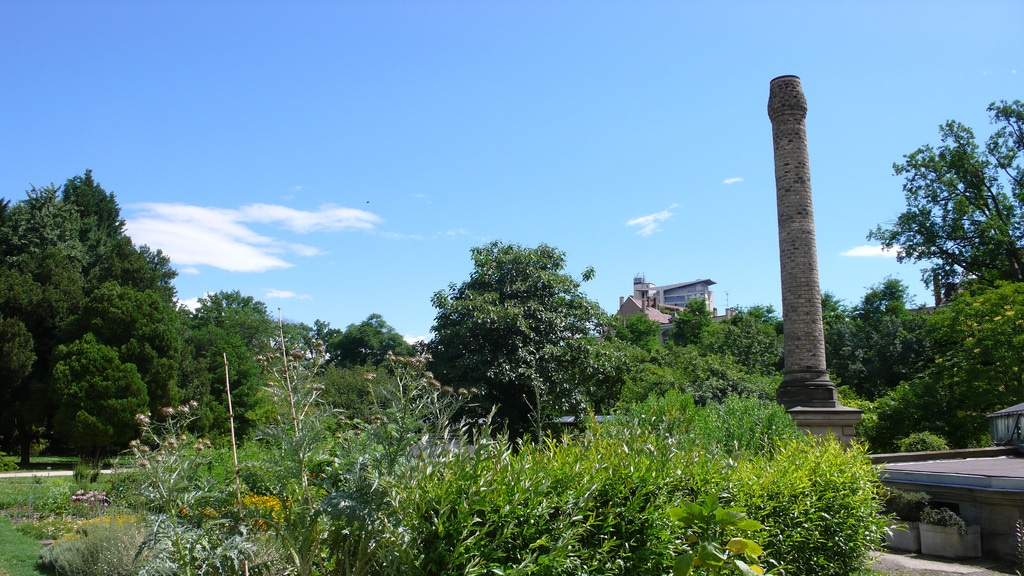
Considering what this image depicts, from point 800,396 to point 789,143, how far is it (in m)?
6.65

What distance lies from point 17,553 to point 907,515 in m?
14.3

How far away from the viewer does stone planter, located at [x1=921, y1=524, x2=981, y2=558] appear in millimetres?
10188

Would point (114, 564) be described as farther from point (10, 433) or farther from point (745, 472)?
point (10, 433)

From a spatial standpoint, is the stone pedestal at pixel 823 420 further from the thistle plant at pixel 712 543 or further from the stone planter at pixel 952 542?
the thistle plant at pixel 712 543

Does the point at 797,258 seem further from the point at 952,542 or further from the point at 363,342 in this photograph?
the point at 363,342

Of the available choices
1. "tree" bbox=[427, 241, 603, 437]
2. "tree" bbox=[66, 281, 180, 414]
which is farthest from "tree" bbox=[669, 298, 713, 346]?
"tree" bbox=[66, 281, 180, 414]

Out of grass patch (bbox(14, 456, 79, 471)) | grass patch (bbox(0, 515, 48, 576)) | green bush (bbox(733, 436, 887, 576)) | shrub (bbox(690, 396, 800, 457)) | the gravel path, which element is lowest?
grass patch (bbox(14, 456, 79, 471))

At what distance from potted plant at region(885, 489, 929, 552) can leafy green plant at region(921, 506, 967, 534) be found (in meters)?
0.20

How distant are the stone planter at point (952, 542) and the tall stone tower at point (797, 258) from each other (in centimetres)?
641

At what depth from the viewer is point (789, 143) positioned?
57.7ft

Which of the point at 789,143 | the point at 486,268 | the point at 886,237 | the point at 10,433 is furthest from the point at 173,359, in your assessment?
the point at 886,237

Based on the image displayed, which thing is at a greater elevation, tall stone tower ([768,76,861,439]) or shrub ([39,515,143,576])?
tall stone tower ([768,76,861,439])

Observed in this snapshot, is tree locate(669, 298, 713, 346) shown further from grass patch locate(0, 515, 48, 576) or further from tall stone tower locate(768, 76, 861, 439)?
grass patch locate(0, 515, 48, 576)

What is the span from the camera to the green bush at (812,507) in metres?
5.84
